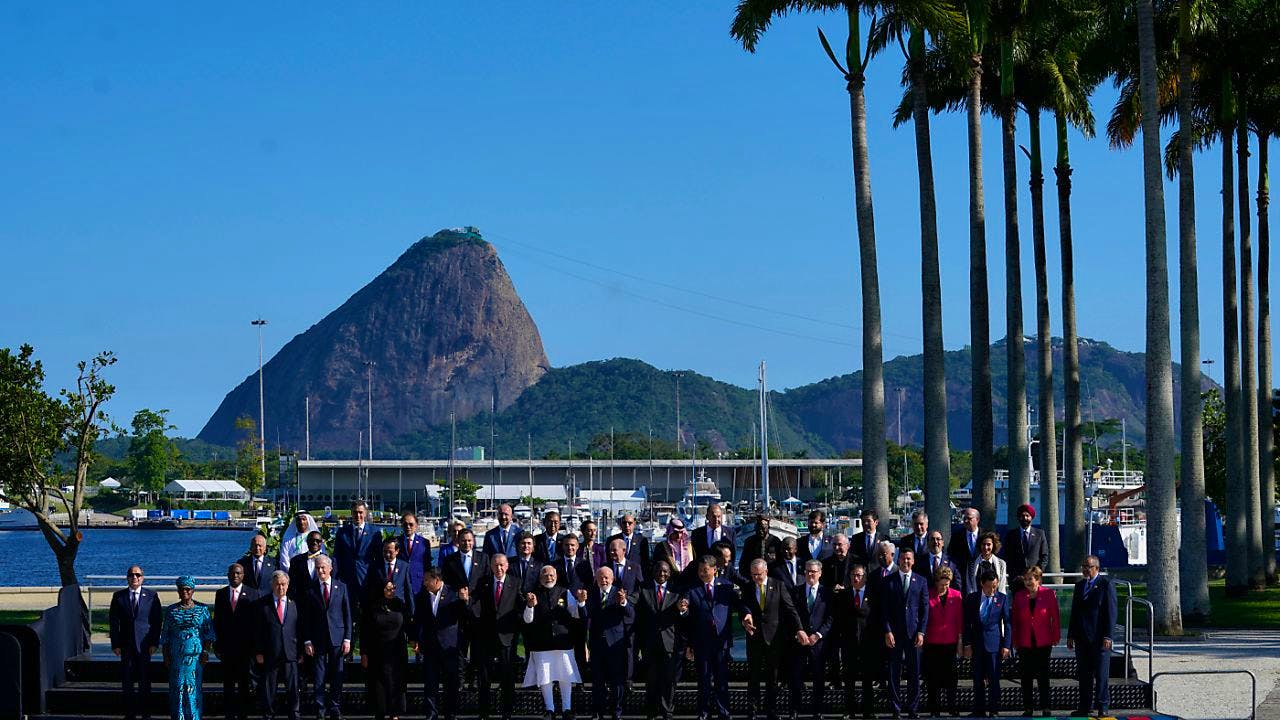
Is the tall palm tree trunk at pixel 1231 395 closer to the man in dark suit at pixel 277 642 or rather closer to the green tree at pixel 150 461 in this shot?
the man in dark suit at pixel 277 642

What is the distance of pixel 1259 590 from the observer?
3775cm

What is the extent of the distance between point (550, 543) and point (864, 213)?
487 inches

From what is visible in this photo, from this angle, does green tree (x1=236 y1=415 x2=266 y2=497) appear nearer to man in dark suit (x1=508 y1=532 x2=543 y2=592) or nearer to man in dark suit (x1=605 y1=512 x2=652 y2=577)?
man in dark suit (x1=605 y1=512 x2=652 y2=577)

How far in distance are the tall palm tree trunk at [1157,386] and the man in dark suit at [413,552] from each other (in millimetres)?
13955

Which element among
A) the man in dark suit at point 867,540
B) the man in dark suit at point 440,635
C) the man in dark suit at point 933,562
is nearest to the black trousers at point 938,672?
the man in dark suit at point 933,562

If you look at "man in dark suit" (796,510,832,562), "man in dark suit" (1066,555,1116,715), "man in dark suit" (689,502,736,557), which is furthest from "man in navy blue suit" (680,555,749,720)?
"man in dark suit" (1066,555,1116,715)

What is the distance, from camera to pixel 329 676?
18484 millimetres

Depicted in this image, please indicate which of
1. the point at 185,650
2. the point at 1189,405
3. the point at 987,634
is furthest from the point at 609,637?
the point at 1189,405

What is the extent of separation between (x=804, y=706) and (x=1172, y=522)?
11604 millimetres

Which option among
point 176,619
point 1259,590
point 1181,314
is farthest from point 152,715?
point 1259,590

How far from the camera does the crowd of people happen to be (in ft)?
59.2

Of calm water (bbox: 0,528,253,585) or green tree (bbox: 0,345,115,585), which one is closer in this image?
green tree (bbox: 0,345,115,585)

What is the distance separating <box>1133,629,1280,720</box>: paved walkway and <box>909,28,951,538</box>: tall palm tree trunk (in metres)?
5.58

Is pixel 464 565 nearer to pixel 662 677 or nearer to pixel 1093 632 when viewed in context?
pixel 662 677
